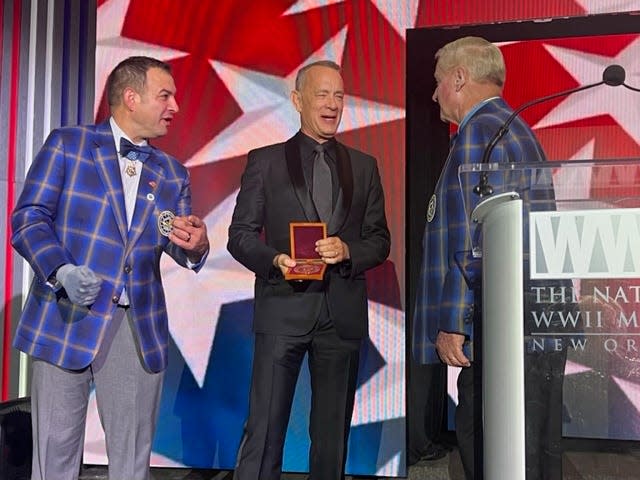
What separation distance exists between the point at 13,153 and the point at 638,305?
3507 mm

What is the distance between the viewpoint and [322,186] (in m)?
3.34

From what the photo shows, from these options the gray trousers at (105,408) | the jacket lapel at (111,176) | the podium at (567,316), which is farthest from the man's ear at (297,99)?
the podium at (567,316)

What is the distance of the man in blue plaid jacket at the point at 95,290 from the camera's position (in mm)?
2641

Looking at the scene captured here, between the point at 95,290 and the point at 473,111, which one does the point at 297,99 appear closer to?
the point at 473,111

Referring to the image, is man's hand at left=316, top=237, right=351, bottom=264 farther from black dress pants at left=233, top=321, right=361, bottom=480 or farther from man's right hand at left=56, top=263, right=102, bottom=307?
man's right hand at left=56, top=263, right=102, bottom=307

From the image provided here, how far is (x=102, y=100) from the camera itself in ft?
13.7

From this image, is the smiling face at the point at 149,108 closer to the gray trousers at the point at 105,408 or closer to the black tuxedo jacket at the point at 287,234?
the black tuxedo jacket at the point at 287,234

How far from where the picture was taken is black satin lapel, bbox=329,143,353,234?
129 inches

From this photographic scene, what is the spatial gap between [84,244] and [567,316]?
169 cm

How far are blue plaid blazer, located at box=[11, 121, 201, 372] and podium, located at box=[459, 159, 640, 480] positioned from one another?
143cm

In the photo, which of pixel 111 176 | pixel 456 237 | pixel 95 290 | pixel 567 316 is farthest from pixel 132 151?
pixel 567 316

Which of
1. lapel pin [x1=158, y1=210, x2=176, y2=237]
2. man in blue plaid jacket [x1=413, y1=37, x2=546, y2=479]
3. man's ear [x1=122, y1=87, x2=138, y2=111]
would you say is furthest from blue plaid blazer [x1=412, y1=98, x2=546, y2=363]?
man's ear [x1=122, y1=87, x2=138, y2=111]

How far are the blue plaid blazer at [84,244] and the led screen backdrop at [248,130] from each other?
122cm

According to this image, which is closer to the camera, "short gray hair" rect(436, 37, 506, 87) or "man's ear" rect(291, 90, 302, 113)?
"short gray hair" rect(436, 37, 506, 87)
